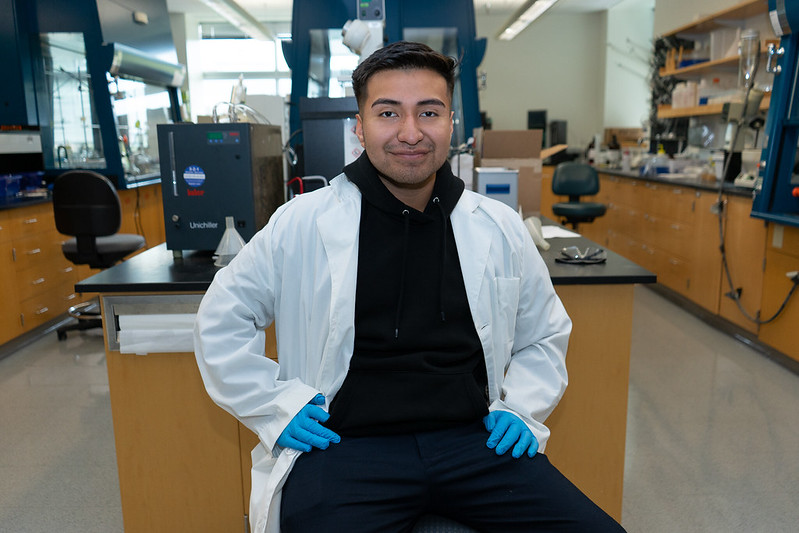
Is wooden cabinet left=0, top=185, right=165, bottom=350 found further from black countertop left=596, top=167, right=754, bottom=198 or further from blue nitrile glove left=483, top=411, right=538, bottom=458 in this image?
black countertop left=596, top=167, right=754, bottom=198

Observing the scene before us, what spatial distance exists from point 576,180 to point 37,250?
14.9 ft

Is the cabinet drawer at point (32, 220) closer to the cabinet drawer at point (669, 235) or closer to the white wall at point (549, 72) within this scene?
the cabinet drawer at point (669, 235)

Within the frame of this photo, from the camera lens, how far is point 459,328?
1.31 m

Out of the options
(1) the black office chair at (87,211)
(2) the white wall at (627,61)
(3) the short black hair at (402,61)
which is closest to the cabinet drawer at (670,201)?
(3) the short black hair at (402,61)

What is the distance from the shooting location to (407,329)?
50.2 inches

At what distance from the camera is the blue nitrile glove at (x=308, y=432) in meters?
1.20

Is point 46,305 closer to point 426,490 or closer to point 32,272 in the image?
point 32,272

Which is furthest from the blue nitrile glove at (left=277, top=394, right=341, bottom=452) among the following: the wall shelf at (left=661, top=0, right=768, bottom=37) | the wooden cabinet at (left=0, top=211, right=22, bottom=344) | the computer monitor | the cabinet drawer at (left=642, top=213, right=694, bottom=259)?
the computer monitor

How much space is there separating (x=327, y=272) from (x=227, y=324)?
224mm

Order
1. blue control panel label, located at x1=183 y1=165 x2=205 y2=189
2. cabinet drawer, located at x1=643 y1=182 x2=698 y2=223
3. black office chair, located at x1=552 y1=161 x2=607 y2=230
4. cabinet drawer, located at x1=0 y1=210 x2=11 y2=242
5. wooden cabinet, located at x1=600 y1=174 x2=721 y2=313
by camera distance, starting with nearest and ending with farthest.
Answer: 1. blue control panel label, located at x1=183 y1=165 x2=205 y2=189
2. cabinet drawer, located at x1=0 y1=210 x2=11 y2=242
3. wooden cabinet, located at x1=600 y1=174 x2=721 y2=313
4. cabinet drawer, located at x1=643 y1=182 x2=698 y2=223
5. black office chair, located at x1=552 y1=161 x2=607 y2=230

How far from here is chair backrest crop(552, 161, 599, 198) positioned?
6.02m

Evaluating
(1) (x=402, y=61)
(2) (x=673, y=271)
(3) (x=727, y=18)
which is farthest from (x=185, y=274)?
(3) (x=727, y=18)

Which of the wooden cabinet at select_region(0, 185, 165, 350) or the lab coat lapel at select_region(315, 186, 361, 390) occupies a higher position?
the lab coat lapel at select_region(315, 186, 361, 390)

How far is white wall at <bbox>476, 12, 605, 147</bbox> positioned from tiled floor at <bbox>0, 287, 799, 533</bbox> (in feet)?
20.6
